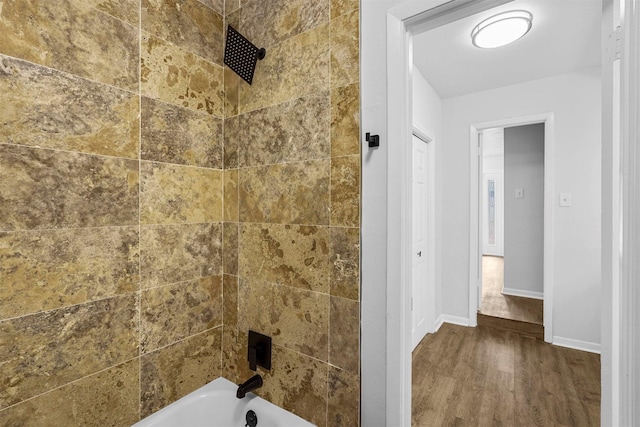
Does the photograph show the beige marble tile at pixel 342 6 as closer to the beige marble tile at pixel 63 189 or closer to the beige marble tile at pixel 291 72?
the beige marble tile at pixel 291 72

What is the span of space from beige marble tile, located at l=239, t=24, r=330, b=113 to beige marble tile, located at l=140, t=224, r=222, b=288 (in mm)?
652

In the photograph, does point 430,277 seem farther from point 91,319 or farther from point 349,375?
point 91,319

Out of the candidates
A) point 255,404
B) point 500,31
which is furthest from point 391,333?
point 500,31

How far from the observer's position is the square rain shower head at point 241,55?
1.35 m

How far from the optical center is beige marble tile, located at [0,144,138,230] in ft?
3.10

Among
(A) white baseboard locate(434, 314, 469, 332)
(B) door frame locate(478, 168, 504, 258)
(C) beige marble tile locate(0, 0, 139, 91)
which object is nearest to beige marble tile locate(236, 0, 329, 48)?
(C) beige marble tile locate(0, 0, 139, 91)

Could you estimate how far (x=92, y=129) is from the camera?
1.10 metres

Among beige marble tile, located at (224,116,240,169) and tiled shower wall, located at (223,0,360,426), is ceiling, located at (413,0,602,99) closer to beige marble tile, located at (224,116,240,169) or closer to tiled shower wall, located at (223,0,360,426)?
tiled shower wall, located at (223,0,360,426)

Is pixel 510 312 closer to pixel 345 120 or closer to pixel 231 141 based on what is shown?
pixel 345 120

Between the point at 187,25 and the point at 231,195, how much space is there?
2.65ft

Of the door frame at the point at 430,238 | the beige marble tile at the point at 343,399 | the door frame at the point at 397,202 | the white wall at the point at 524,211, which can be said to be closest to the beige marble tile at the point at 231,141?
the door frame at the point at 397,202

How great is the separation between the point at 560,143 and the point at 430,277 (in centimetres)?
180

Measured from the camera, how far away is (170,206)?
1343mm

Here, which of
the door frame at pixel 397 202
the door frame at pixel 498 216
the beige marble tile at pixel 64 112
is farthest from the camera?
the door frame at pixel 498 216
